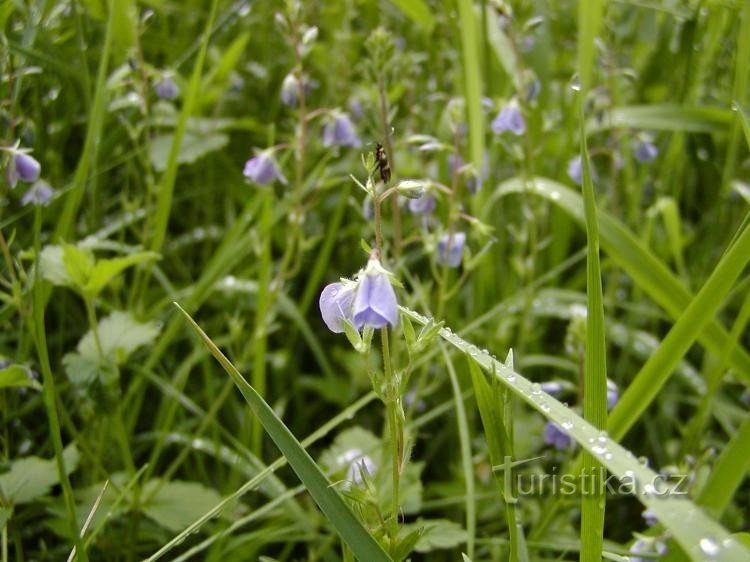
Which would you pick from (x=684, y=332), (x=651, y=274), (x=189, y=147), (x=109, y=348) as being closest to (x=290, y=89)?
(x=189, y=147)

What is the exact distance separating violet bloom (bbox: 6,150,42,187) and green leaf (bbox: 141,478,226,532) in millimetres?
831

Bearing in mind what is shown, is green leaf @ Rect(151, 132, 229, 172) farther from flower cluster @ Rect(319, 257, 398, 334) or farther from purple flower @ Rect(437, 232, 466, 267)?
flower cluster @ Rect(319, 257, 398, 334)

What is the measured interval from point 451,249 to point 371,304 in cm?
115

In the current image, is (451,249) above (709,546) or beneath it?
beneath

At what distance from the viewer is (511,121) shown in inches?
105

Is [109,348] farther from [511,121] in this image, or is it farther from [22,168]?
[511,121]

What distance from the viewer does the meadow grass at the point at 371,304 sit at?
1396 mm

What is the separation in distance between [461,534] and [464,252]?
0.73 meters

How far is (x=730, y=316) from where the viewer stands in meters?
3.25

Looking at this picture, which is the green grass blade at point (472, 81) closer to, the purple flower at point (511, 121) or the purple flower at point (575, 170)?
the purple flower at point (511, 121)

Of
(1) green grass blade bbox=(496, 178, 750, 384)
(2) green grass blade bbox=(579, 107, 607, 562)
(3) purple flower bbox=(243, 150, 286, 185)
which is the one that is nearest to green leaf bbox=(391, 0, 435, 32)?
(3) purple flower bbox=(243, 150, 286, 185)

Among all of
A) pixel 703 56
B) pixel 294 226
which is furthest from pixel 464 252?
pixel 703 56

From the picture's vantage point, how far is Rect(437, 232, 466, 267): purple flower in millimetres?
2361

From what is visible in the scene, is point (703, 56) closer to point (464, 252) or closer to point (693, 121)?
point (693, 121)
